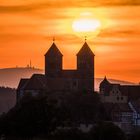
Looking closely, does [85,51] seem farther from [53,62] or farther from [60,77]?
[60,77]

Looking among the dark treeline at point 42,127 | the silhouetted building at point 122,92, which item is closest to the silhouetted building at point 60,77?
the silhouetted building at point 122,92

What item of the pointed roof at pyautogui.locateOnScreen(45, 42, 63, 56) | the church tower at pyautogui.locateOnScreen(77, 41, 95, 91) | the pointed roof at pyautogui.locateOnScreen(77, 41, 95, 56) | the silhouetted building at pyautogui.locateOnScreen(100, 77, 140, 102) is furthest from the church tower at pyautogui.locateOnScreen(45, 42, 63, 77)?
the silhouetted building at pyautogui.locateOnScreen(100, 77, 140, 102)

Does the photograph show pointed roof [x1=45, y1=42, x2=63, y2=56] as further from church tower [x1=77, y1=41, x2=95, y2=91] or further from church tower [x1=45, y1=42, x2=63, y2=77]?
church tower [x1=77, y1=41, x2=95, y2=91]

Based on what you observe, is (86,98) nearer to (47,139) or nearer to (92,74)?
(92,74)

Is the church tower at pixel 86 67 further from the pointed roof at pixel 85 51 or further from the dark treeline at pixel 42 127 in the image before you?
the dark treeline at pixel 42 127

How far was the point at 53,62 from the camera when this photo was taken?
497 ft

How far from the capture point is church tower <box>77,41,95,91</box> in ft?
495

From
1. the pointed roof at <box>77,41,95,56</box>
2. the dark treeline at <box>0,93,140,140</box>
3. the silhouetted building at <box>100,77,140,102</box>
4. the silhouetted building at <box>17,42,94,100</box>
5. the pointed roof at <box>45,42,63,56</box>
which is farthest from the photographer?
the pointed roof at <box>77,41,95,56</box>

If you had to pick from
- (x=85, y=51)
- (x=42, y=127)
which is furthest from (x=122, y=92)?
(x=42, y=127)

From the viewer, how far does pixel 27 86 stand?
146 metres

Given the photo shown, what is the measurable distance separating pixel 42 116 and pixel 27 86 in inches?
2103

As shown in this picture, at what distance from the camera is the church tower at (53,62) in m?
150

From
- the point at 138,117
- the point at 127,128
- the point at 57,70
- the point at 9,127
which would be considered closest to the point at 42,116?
the point at 9,127

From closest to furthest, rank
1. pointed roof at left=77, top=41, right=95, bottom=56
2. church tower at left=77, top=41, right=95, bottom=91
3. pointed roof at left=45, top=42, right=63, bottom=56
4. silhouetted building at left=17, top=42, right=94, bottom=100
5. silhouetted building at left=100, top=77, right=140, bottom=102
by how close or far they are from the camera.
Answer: silhouetted building at left=100, top=77, right=140, bottom=102 → silhouetted building at left=17, top=42, right=94, bottom=100 → church tower at left=77, top=41, right=95, bottom=91 → pointed roof at left=45, top=42, right=63, bottom=56 → pointed roof at left=77, top=41, right=95, bottom=56
